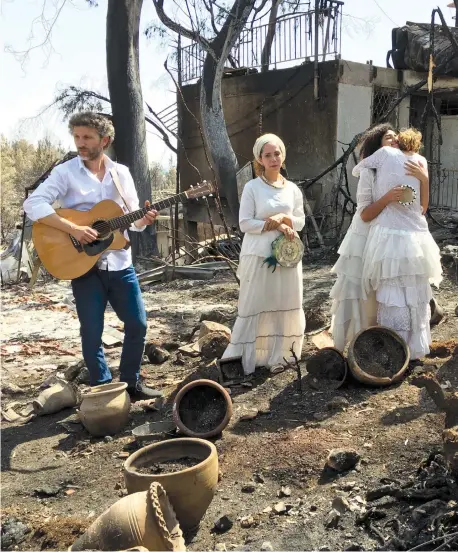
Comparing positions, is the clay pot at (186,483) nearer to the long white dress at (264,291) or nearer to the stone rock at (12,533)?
the stone rock at (12,533)

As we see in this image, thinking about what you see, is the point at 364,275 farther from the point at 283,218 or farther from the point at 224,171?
the point at 224,171

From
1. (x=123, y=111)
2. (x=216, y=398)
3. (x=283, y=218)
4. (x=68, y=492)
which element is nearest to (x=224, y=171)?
(x=123, y=111)

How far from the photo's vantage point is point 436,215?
44.7 feet

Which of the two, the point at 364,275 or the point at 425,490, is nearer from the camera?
the point at 425,490

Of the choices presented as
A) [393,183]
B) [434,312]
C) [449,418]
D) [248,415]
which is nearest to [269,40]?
[434,312]

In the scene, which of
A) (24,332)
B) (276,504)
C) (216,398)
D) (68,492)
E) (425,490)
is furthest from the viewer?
(24,332)

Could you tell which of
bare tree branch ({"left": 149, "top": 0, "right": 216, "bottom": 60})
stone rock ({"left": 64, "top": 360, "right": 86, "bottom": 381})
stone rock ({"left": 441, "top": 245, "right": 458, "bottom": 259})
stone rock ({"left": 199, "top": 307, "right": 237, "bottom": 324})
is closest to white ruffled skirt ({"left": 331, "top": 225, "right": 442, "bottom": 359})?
stone rock ({"left": 199, "top": 307, "right": 237, "bottom": 324})

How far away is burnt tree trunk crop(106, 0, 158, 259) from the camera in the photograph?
13.0 meters

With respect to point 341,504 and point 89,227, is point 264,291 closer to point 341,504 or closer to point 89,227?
point 89,227

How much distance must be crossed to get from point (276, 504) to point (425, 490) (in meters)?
0.75

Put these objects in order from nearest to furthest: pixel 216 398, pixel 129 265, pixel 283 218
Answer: pixel 216 398
pixel 129 265
pixel 283 218

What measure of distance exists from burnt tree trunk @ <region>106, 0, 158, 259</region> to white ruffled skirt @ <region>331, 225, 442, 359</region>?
8441 mm

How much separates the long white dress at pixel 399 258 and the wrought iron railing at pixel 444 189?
10.7 metres

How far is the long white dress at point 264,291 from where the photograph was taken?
4852 millimetres
